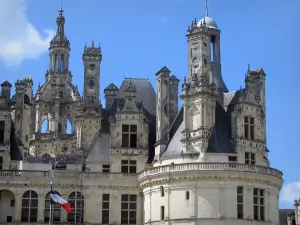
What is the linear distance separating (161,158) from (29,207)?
36.8 ft

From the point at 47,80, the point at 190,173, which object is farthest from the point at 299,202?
the point at 190,173

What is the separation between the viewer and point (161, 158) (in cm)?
5772

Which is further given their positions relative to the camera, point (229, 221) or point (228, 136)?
point (228, 136)

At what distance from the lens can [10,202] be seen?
59.0 meters

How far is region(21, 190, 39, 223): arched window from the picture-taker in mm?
58000

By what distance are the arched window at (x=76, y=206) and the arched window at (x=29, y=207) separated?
2.71m

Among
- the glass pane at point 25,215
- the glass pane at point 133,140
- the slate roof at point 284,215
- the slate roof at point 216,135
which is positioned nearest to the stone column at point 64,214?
the glass pane at point 25,215

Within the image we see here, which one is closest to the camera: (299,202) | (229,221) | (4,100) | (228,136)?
(229,221)

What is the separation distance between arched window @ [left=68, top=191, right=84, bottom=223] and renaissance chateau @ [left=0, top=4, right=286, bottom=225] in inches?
3.2

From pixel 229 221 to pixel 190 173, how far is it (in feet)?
14.8

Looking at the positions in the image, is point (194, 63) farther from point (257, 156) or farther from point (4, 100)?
point (4, 100)

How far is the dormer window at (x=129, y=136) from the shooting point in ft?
199

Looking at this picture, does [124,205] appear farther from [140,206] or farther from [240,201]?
[240,201]

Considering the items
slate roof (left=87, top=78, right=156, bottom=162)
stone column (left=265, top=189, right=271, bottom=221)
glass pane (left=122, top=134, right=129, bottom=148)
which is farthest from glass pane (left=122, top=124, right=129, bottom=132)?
stone column (left=265, top=189, right=271, bottom=221)
